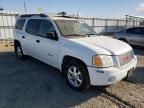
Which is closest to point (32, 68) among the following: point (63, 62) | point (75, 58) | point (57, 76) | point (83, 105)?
point (57, 76)

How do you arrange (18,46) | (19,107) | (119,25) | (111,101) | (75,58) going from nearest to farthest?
(19,107)
(111,101)
(75,58)
(18,46)
(119,25)

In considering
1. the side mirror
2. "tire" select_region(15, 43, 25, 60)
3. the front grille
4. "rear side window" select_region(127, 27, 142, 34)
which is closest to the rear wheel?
"tire" select_region(15, 43, 25, 60)

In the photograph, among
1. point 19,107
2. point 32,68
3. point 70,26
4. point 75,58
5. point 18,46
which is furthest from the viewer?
point 18,46

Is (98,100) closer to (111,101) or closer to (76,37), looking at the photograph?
(111,101)

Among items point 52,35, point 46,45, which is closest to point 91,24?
point 46,45

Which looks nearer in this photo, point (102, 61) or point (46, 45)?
point (102, 61)

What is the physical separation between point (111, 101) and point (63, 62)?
5.24 ft

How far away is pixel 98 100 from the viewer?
4129 mm

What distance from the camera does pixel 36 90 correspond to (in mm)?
4594

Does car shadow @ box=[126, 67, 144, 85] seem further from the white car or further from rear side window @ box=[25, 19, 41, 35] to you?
rear side window @ box=[25, 19, 41, 35]

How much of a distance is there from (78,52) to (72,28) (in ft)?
4.58

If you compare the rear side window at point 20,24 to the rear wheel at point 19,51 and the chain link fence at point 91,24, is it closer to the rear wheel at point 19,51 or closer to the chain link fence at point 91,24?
the rear wheel at point 19,51

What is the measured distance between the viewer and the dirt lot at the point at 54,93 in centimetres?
394

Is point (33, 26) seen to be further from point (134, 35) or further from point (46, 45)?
point (134, 35)
